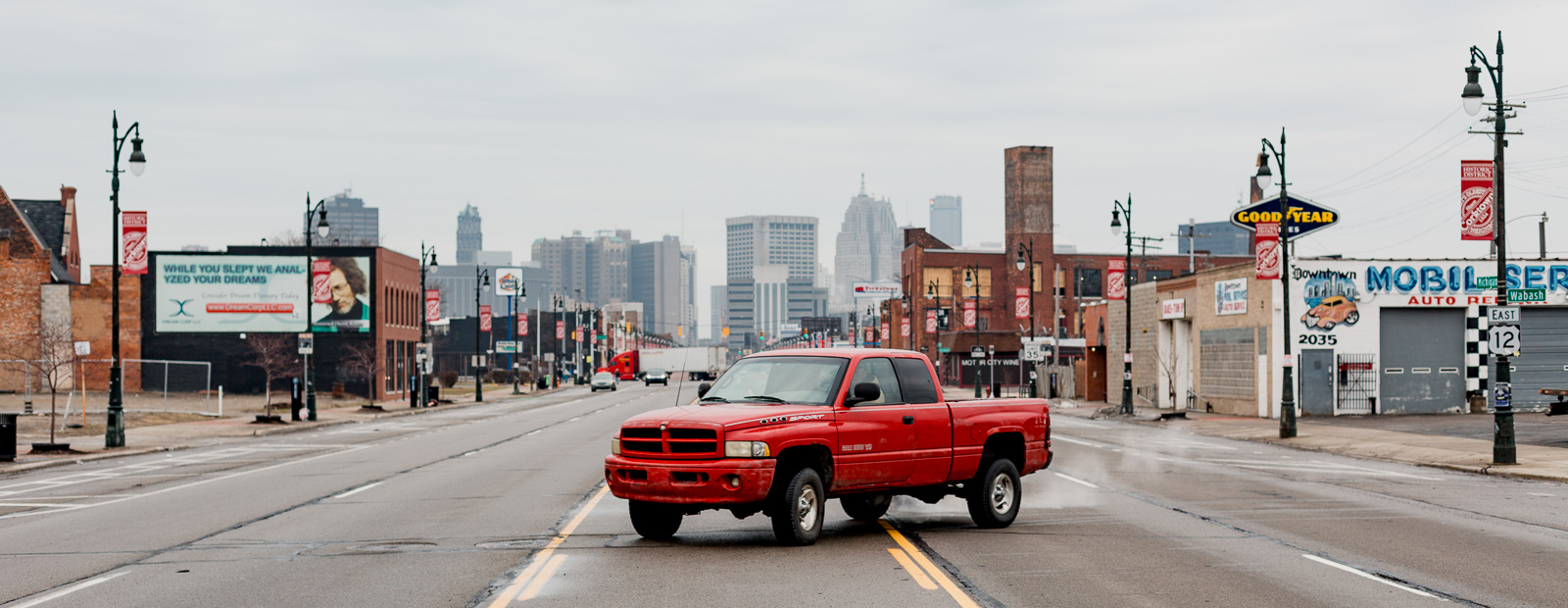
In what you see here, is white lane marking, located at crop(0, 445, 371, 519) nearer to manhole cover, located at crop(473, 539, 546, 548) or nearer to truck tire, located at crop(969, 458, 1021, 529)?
manhole cover, located at crop(473, 539, 546, 548)

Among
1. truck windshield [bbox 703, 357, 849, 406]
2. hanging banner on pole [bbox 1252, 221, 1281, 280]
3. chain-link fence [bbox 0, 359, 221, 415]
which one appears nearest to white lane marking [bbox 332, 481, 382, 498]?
truck windshield [bbox 703, 357, 849, 406]

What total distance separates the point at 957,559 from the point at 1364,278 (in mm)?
36280

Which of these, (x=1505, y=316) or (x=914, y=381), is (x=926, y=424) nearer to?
(x=914, y=381)

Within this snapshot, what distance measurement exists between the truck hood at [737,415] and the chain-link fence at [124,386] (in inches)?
1829

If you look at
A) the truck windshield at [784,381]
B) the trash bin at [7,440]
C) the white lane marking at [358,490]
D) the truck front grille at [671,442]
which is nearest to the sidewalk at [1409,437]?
the truck windshield at [784,381]

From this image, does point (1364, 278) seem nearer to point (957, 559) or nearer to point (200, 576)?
point (957, 559)

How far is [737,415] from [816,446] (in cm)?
91

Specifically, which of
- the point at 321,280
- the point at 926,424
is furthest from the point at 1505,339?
the point at 321,280

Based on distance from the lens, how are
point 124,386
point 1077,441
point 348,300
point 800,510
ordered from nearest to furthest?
1. point 800,510
2. point 1077,441
3. point 124,386
4. point 348,300

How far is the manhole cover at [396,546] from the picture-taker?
12891mm

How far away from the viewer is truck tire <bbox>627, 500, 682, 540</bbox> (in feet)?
43.4

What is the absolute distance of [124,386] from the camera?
72938mm

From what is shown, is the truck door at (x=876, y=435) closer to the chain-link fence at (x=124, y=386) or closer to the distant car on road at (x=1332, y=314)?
the distant car on road at (x=1332, y=314)

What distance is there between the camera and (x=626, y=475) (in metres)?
12.6
